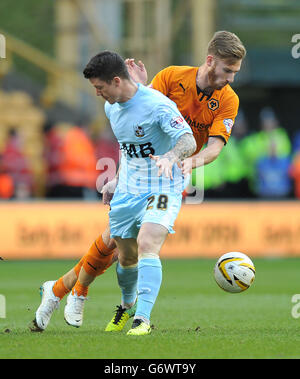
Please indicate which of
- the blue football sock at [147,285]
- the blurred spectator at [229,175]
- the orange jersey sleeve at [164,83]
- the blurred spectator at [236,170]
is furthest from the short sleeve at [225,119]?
the blurred spectator at [236,170]

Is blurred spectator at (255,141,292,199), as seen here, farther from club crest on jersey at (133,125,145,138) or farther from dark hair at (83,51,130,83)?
dark hair at (83,51,130,83)

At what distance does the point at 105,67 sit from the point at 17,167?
11421 mm

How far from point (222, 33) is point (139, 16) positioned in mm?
17114

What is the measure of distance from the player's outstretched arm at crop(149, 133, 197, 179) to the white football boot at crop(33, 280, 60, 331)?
5.54 feet

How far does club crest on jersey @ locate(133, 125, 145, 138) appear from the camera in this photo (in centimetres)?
710

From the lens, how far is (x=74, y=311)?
297 inches

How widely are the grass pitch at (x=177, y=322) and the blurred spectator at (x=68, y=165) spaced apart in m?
3.76

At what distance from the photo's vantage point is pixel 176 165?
7.29m

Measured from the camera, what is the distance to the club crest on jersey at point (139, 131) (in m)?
7.10

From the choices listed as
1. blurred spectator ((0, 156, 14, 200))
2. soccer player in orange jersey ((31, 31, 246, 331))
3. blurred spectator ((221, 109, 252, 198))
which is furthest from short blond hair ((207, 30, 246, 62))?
blurred spectator ((221, 109, 252, 198))

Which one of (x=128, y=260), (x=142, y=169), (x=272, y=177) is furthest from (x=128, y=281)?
(x=272, y=177)

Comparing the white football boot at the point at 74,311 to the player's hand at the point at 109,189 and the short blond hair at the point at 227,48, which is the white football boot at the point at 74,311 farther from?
the short blond hair at the point at 227,48

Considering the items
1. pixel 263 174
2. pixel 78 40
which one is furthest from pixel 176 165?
pixel 78 40
